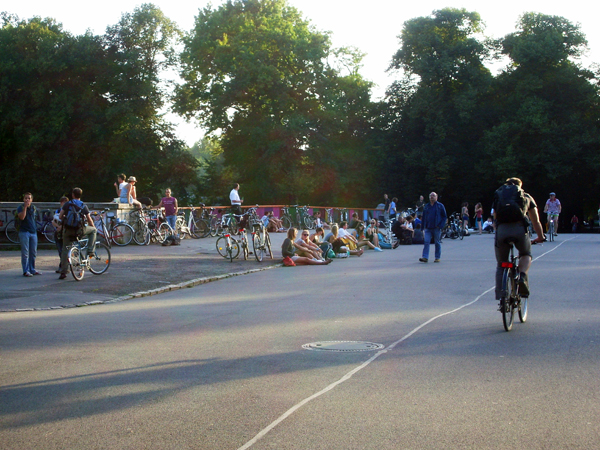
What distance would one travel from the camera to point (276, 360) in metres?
7.23

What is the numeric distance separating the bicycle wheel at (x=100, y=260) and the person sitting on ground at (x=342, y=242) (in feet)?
26.5

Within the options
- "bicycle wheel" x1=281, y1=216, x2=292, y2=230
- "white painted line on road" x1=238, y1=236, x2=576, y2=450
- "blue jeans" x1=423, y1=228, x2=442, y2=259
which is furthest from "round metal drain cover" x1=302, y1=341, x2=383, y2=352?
"bicycle wheel" x1=281, y1=216, x2=292, y2=230

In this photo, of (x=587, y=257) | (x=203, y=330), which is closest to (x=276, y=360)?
(x=203, y=330)

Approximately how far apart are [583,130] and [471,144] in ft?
27.4

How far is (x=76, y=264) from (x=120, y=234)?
9.22 m

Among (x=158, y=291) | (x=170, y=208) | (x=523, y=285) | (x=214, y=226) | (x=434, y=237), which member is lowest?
(x=158, y=291)

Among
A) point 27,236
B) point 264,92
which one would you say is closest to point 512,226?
point 27,236

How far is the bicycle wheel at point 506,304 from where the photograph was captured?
8750mm

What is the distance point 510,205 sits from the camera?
9.05m

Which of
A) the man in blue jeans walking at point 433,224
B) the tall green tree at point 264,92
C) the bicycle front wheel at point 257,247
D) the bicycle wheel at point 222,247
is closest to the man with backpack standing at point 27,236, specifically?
the bicycle wheel at point 222,247

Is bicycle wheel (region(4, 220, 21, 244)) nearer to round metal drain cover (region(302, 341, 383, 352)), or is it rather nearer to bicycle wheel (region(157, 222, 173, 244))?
bicycle wheel (region(157, 222, 173, 244))

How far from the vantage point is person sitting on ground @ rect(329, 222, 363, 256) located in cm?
2328

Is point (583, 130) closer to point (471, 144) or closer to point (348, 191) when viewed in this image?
point (471, 144)

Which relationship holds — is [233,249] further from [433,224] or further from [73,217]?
[73,217]
